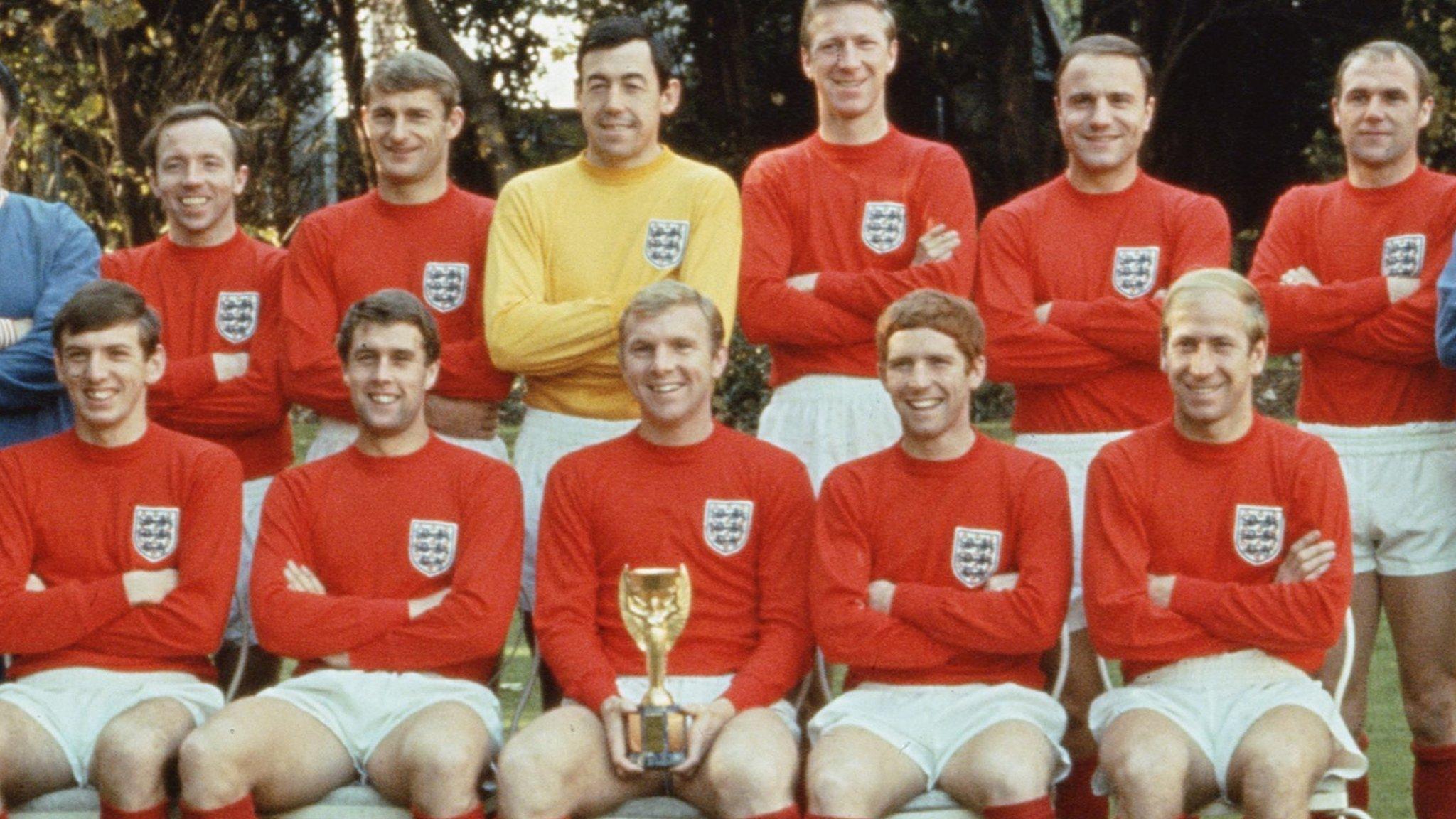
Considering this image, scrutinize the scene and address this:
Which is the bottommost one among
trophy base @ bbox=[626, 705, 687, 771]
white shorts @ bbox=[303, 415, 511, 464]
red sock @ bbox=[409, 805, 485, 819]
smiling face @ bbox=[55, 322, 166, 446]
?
red sock @ bbox=[409, 805, 485, 819]

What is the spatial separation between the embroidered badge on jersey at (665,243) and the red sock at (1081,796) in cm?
160

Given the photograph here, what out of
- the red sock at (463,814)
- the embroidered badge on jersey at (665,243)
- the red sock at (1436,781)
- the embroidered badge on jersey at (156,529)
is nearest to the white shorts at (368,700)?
the red sock at (463,814)

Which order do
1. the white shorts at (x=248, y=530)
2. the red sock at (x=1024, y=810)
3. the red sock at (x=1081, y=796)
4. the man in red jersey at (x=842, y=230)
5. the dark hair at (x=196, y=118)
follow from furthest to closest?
the dark hair at (x=196, y=118), the white shorts at (x=248, y=530), the man in red jersey at (x=842, y=230), the red sock at (x=1081, y=796), the red sock at (x=1024, y=810)

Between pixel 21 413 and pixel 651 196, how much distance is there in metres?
1.72

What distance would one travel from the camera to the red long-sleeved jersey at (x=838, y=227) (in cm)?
544

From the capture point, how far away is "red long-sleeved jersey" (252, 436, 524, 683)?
15.9ft

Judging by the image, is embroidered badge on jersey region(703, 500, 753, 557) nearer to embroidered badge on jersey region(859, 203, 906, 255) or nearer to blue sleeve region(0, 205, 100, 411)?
embroidered badge on jersey region(859, 203, 906, 255)

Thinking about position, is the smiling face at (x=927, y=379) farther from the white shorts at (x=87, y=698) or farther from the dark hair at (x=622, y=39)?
the white shorts at (x=87, y=698)

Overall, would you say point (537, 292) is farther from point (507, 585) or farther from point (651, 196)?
point (507, 585)

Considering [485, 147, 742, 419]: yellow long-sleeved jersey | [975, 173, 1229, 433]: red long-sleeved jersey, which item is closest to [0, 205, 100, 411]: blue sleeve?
[485, 147, 742, 419]: yellow long-sleeved jersey

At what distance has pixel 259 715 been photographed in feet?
15.2

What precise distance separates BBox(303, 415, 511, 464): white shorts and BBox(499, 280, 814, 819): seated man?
1.79 feet

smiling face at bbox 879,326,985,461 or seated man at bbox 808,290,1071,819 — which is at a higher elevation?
smiling face at bbox 879,326,985,461

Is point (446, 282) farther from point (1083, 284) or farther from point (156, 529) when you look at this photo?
point (1083, 284)
